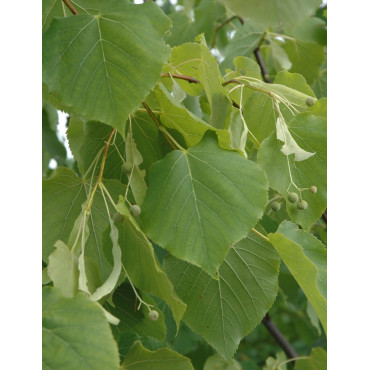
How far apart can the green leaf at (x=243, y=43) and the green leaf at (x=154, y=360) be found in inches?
49.7

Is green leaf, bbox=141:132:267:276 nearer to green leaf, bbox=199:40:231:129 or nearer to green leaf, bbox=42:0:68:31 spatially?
green leaf, bbox=199:40:231:129

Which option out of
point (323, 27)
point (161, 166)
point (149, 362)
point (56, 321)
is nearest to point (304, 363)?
point (149, 362)

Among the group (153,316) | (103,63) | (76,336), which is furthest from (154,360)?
(103,63)

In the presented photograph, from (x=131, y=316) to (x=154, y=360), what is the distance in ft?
0.52

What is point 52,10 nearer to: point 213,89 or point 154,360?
point 213,89

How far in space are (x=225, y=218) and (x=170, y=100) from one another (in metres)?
0.21

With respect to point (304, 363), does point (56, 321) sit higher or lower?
higher

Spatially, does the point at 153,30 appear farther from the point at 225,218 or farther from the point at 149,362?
the point at 149,362

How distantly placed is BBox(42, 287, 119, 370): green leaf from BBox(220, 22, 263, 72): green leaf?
1.38 m

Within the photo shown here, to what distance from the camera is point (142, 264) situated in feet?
2.63

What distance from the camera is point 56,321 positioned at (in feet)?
2.14

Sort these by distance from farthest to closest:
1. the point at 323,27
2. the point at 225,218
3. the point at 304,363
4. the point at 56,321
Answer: the point at 323,27 → the point at 304,363 → the point at 225,218 → the point at 56,321

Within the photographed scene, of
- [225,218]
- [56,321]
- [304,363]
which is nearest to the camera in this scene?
[56,321]

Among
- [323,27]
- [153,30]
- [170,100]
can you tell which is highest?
[153,30]
